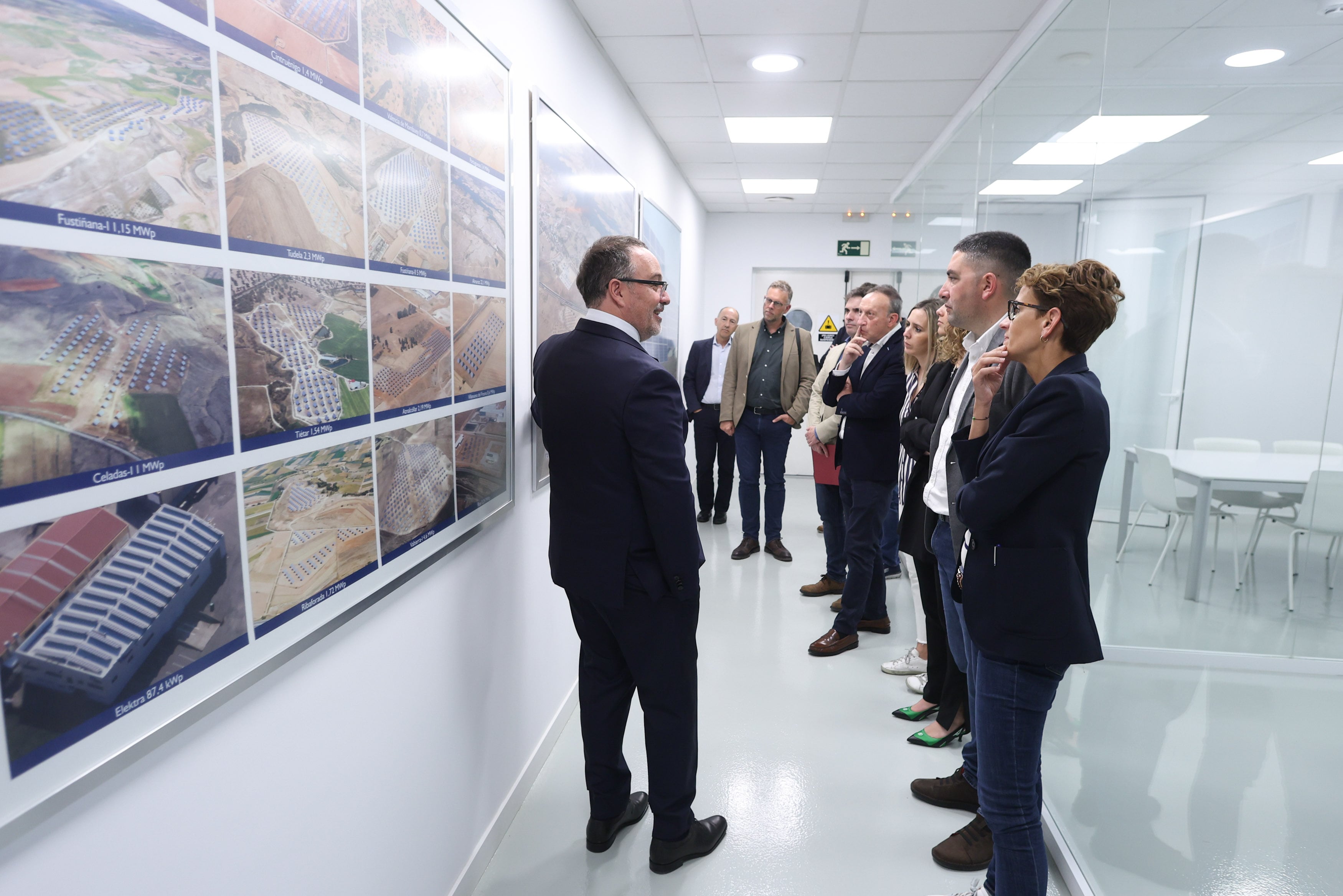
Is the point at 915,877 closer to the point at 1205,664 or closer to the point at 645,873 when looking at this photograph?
the point at 645,873

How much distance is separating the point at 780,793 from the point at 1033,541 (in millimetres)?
1388

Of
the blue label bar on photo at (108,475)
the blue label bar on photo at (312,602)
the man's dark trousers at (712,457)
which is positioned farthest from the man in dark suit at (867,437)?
the blue label bar on photo at (108,475)

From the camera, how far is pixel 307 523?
1.19 metres

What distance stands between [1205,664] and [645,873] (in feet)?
5.65

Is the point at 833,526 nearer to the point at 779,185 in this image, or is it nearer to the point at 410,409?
the point at 410,409

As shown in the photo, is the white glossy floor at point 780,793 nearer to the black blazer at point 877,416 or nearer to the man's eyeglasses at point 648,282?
the black blazer at point 877,416

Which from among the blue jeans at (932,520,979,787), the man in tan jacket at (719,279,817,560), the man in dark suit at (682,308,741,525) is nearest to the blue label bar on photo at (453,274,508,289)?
the blue jeans at (932,520,979,787)

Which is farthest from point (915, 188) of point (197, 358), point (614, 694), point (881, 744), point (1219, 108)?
point (197, 358)

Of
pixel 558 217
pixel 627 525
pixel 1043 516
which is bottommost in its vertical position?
pixel 627 525

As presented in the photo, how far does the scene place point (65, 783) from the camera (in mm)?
785

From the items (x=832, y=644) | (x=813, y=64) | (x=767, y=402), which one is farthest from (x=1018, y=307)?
(x=767, y=402)

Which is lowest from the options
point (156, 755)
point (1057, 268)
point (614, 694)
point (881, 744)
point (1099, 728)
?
point (881, 744)

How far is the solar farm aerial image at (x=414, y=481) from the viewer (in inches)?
56.1

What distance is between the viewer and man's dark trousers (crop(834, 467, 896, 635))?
3311 mm
